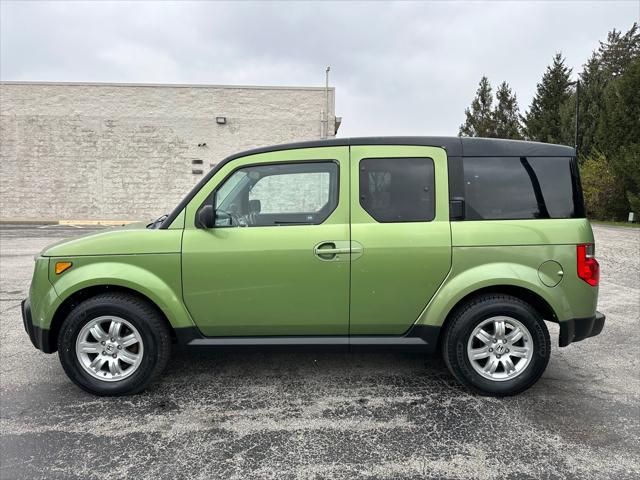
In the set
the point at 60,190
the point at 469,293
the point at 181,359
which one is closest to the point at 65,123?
the point at 60,190

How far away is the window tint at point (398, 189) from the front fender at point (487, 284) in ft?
1.69

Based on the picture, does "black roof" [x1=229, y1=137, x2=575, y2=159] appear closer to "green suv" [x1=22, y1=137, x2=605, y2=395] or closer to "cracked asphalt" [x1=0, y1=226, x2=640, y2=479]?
"green suv" [x1=22, y1=137, x2=605, y2=395]

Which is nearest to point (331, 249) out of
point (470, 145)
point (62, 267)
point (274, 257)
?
point (274, 257)

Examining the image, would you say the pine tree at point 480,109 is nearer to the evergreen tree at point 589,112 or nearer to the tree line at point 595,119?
the tree line at point 595,119

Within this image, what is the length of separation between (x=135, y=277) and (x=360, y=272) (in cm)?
166

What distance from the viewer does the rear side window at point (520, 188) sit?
3.27m

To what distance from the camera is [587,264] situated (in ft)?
10.5

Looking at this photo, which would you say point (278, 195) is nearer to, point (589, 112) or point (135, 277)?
point (135, 277)

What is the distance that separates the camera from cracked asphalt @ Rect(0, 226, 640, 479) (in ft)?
8.08

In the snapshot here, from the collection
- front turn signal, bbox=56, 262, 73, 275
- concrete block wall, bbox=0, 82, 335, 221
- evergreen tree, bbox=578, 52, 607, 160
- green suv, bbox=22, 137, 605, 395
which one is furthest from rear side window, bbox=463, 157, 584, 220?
evergreen tree, bbox=578, 52, 607, 160

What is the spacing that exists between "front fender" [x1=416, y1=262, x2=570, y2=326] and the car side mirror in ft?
5.74

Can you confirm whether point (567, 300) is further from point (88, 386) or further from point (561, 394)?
point (88, 386)

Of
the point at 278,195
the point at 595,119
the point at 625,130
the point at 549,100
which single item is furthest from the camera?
the point at 549,100

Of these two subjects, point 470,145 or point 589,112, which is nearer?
point 470,145
